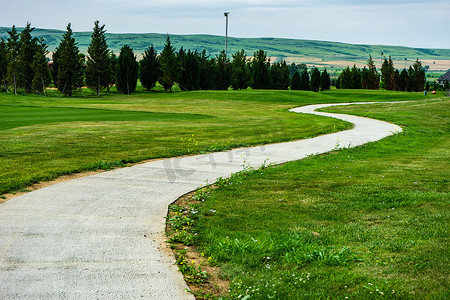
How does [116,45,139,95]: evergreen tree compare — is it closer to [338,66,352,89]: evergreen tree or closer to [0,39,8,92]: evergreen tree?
[0,39,8,92]: evergreen tree

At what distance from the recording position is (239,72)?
201 feet

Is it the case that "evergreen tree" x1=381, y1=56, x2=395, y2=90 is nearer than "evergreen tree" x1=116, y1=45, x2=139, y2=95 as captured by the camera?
No

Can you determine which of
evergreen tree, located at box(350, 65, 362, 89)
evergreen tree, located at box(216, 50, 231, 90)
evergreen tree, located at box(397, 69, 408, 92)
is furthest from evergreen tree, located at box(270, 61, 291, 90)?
evergreen tree, located at box(397, 69, 408, 92)

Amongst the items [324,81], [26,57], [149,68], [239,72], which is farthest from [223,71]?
[26,57]

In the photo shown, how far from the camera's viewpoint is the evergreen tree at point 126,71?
5678 centimetres

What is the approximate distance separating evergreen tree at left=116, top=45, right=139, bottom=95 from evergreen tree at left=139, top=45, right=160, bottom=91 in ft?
6.35

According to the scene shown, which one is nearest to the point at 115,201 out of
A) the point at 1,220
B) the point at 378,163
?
the point at 1,220

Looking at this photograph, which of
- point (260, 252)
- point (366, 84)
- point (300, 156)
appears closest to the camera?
point (260, 252)

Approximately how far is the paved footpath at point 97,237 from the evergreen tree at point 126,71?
50.3m

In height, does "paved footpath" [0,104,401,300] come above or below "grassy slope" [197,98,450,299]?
below

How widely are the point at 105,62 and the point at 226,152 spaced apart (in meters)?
48.7

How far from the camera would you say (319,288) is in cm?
396

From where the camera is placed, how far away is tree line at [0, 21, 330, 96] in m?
53.6

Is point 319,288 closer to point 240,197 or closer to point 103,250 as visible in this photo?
point 103,250
